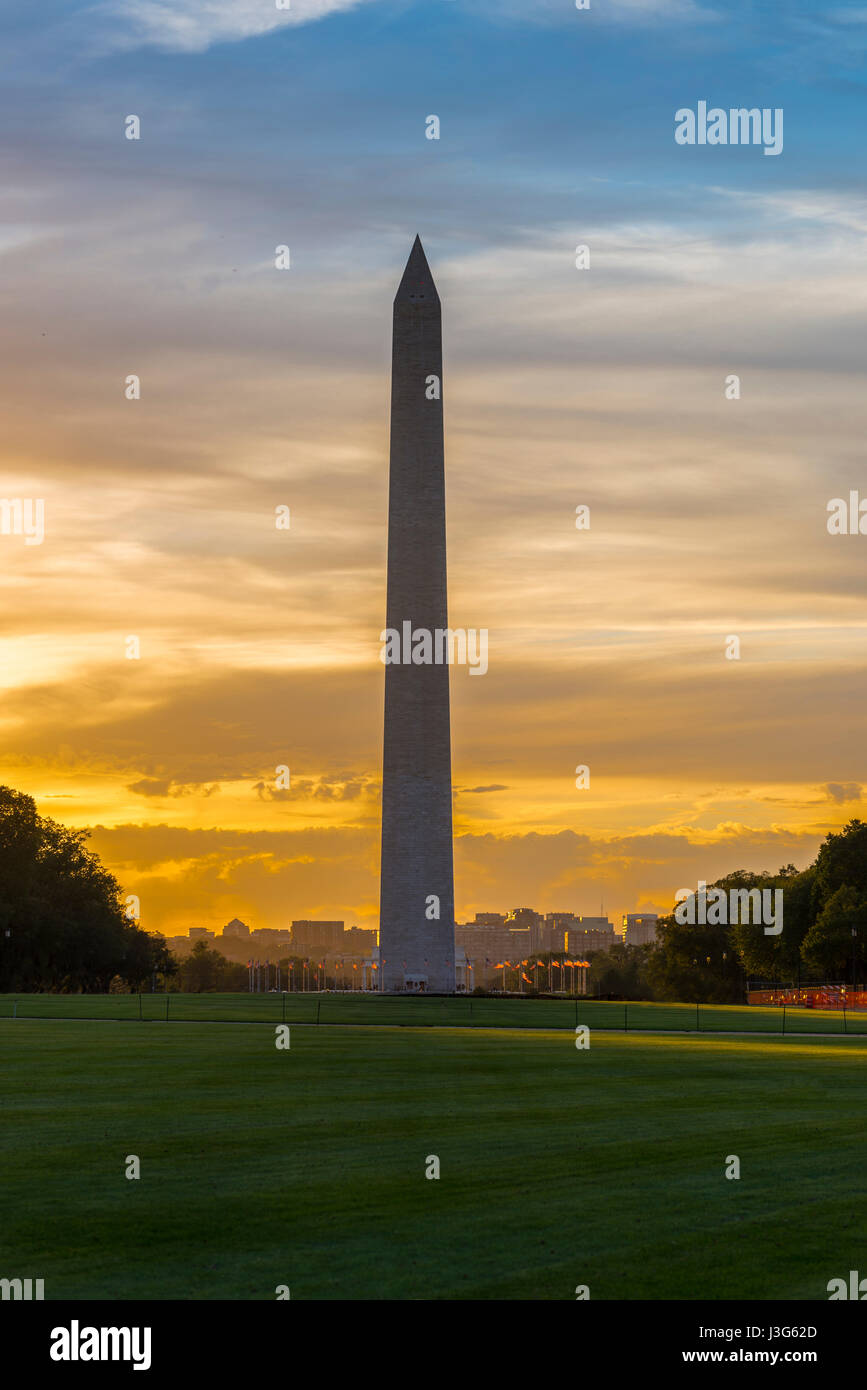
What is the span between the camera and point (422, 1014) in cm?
6988

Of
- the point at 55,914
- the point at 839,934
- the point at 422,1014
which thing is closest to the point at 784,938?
the point at 839,934

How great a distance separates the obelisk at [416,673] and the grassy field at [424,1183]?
5665 cm

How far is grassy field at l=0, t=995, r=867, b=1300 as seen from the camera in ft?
45.2

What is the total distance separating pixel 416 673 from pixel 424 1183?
72.4 meters

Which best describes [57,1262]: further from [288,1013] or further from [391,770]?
[391,770]

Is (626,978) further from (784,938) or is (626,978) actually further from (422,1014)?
(422,1014)

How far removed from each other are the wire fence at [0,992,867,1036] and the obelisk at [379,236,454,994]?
6731 millimetres

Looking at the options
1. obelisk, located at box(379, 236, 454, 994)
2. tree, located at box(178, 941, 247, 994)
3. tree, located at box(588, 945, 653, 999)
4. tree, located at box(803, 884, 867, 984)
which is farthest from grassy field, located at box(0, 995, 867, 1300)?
tree, located at box(178, 941, 247, 994)

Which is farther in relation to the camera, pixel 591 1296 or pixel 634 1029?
pixel 634 1029

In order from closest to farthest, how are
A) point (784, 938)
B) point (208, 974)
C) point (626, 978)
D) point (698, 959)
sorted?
1. point (784, 938)
2. point (698, 959)
3. point (626, 978)
4. point (208, 974)

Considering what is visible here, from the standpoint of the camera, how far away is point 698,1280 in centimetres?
1362

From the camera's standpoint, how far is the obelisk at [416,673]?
8912 centimetres
